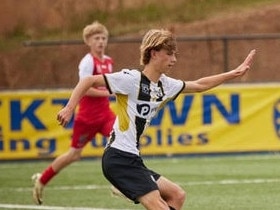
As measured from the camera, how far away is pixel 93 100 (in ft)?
45.1

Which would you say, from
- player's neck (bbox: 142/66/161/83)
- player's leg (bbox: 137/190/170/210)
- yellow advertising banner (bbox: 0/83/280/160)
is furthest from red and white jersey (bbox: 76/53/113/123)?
yellow advertising banner (bbox: 0/83/280/160)

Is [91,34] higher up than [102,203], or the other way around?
[91,34]

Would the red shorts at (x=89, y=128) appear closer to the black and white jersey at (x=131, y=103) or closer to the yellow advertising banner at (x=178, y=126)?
the black and white jersey at (x=131, y=103)

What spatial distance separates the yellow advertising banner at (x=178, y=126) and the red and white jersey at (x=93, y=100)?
17.1 feet

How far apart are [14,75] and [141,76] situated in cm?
2058

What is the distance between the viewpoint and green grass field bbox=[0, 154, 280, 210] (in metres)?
12.2

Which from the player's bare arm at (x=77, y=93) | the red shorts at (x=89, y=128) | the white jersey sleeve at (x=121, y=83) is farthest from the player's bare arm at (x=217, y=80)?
the red shorts at (x=89, y=128)

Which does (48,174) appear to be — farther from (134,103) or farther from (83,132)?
(134,103)

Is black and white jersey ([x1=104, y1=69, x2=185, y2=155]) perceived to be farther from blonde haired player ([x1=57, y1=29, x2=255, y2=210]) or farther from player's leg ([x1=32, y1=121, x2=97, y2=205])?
player's leg ([x1=32, y1=121, x2=97, y2=205])

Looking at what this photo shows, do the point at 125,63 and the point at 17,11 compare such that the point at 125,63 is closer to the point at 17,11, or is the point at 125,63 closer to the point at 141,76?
the point at 17,11

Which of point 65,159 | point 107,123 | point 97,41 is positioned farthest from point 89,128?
point 97,41

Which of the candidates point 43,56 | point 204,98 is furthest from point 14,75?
point 204,98

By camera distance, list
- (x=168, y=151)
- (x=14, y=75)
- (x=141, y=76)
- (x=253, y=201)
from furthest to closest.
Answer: (x=14, y=75)
(x=168, y=151)
(x=253, y=201)
(x=141, y=76)

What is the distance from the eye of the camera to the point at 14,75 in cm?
2925
